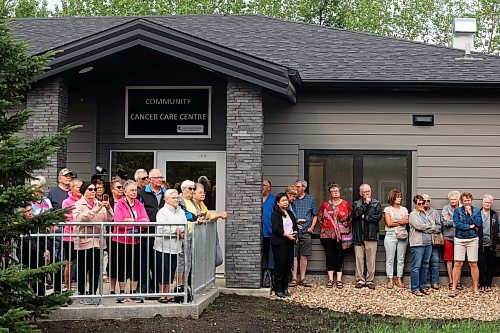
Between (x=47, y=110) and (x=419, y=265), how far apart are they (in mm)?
6423

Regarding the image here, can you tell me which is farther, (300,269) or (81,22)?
(81,22)

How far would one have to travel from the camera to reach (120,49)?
1236 centimetres

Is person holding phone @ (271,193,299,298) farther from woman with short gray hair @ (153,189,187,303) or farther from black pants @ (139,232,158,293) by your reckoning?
black pants @ (139,232,158,293)

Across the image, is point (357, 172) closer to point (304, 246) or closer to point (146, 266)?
point (304, 246)

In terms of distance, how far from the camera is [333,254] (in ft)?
45.6

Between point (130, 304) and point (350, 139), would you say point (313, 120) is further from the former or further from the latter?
point (130, 304)

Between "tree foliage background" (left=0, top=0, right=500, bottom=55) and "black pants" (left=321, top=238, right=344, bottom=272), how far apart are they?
1159 inches

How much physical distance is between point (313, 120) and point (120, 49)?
383 cm

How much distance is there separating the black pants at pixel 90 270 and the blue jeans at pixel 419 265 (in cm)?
554

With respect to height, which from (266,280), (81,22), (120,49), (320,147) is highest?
(81,22)

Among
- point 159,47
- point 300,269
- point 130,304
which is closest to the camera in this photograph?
point 130,304

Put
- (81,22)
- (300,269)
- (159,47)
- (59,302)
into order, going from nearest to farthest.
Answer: (59,302), (159,47), (300,269), (81,22)

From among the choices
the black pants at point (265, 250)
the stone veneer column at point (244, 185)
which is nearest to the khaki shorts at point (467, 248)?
the black pants at point (265, 250)

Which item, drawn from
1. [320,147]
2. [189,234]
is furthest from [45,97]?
[320,147]
